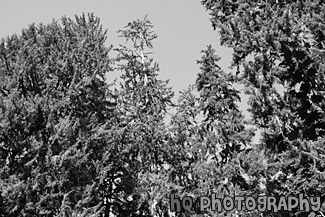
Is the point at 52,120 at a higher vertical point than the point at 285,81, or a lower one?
lower

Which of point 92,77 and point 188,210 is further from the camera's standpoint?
point 188,210

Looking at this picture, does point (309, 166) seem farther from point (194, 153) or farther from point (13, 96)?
point (13, 96)

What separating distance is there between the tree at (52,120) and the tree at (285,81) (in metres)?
6.14

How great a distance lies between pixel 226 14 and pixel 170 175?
26.6 ft

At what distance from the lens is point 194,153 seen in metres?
Answer: 19.9

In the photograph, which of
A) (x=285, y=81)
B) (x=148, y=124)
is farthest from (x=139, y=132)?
(x=285, y=81)

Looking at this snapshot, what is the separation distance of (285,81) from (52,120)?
912 centimetres

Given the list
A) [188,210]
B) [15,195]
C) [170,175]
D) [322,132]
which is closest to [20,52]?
[15,195]

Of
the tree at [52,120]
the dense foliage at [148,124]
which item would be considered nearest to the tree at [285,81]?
the dense foliage at [148,124]

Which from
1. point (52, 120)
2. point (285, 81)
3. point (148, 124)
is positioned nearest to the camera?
point (52, 120)

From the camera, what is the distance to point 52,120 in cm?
1338

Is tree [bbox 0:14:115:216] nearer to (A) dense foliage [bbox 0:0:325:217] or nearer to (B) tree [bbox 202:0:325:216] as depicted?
(A) dense foliage [bbox 0:0:325:217]

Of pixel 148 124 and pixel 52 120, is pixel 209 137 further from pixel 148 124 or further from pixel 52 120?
pixel 52 120

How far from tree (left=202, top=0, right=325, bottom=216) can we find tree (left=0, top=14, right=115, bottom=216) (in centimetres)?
614
